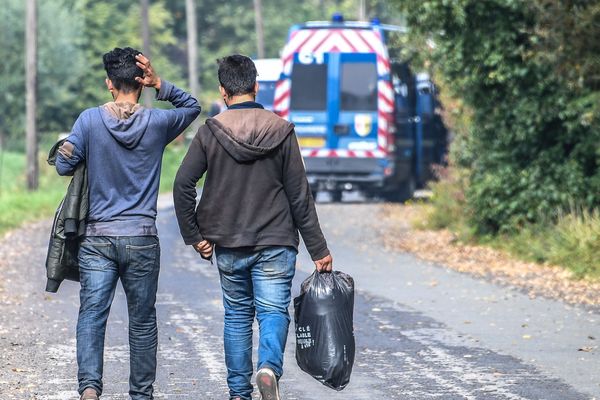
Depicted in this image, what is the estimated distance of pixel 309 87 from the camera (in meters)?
28.6

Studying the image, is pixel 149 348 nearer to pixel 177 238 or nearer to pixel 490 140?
pixel 490 140

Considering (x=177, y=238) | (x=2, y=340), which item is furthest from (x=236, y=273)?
(x=177, y=238)

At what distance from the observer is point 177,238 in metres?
21.5

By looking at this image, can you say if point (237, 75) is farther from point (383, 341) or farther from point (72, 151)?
point (383, 341)

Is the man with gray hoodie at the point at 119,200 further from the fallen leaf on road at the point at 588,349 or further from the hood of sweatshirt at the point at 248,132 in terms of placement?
the fallen leaf on road at the point at 588,349

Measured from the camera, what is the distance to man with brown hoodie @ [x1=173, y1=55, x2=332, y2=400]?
7656mm

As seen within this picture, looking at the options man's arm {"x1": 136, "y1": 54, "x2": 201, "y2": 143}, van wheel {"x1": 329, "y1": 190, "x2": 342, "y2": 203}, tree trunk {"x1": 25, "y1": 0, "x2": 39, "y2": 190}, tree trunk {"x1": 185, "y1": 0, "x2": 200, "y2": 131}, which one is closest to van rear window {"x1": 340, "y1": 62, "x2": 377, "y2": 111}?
van wheel {"x1": 329, "y1": 190, "x2": 342, "y2": 203}

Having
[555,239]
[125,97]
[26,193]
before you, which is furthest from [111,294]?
[26,193]

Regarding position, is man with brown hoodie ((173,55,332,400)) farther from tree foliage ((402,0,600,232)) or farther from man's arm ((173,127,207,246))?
tree foliage ((402,0,600,232))

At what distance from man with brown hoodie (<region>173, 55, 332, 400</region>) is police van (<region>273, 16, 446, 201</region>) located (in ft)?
67.6

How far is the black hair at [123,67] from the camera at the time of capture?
771cm

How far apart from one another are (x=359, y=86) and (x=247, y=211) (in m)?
21.1

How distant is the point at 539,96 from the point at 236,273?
10.6m

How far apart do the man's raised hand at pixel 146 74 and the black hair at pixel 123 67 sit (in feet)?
Result: 0.05
